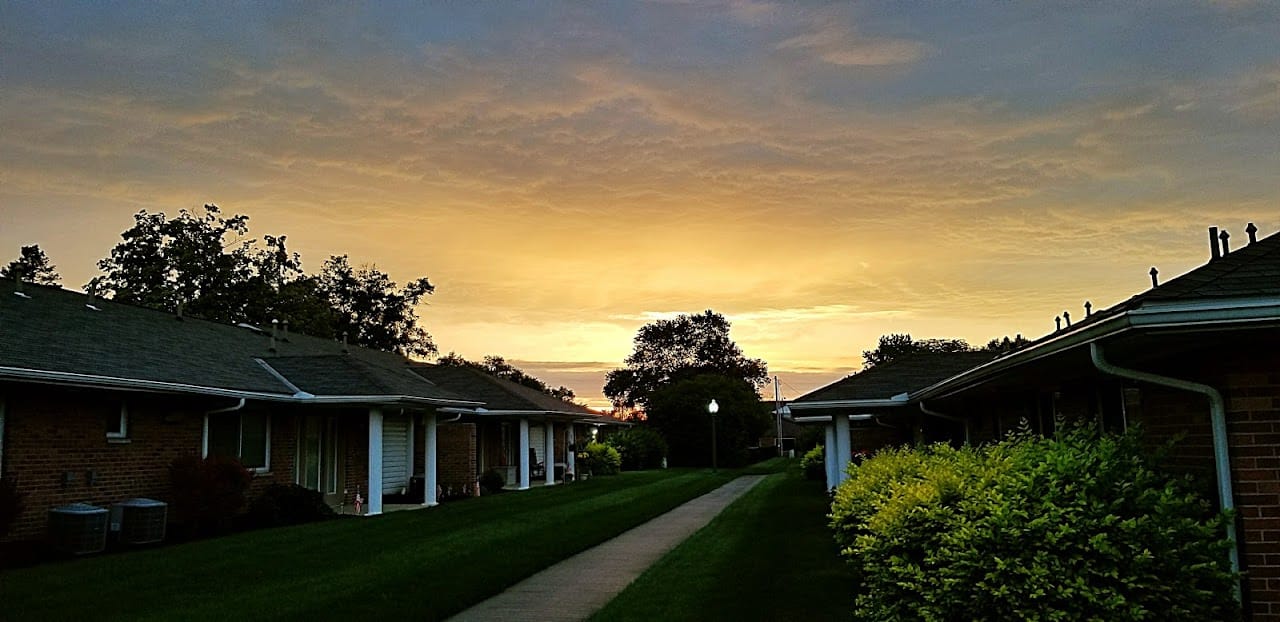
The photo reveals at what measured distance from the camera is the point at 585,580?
11.6 meters

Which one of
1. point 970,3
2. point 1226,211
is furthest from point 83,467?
point 1226,211

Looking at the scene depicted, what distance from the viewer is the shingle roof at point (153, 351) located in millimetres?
14531

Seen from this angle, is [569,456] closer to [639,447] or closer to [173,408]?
[639,447]

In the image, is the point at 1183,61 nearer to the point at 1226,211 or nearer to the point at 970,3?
the point at 970,3

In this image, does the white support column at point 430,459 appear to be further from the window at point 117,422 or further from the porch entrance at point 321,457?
the window at point 117,422

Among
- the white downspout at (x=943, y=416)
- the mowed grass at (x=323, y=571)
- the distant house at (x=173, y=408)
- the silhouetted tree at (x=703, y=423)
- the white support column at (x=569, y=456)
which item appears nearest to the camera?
the mowed grass at (x=323, y=571)

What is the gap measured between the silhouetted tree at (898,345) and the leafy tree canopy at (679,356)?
808 inches

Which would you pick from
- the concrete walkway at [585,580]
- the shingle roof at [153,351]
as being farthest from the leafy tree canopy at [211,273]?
the concrete walkway at [585,580]

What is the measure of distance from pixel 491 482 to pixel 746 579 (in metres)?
18.8

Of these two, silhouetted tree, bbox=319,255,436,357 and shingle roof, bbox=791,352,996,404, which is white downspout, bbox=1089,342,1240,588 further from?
silhouetted tree, bbox=319,255,436,357

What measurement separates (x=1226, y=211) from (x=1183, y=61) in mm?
3872

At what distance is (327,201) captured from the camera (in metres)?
20.5

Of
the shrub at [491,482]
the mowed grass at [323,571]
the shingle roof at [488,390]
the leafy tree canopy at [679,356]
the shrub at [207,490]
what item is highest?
the leafy tree canopy at [679,356]

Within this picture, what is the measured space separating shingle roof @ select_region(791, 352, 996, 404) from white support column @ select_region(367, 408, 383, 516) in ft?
28.4
